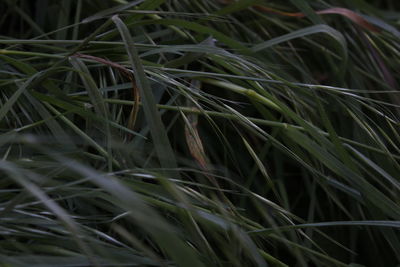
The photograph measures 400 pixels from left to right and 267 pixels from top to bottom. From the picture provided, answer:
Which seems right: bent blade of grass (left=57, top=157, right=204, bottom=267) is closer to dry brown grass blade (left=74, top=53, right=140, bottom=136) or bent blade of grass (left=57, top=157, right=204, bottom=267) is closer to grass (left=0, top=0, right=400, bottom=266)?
grass (left=0, top=0, right=400, bottom=266)

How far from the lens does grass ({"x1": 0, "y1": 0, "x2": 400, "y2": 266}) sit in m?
0.54

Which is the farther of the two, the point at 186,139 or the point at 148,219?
the point at 186,139

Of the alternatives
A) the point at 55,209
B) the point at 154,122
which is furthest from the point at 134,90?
the point at 55,209

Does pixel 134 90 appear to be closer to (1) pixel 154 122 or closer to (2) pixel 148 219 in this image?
(1) pixel 154 122

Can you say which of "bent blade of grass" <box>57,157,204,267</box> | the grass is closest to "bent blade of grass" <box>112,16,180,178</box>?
the grass

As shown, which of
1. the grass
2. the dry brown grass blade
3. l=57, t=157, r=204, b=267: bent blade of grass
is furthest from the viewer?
the dry brown grass blade

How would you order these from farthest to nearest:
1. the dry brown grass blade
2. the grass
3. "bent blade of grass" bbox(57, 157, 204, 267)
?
1. the dry brown grass blade
2. the grass
3. "bent blade of grass" bbox(57, 157, 204, 267)

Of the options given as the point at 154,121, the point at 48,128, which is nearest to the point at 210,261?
the point at 154,121

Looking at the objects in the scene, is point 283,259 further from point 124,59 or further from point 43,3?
point 43,3

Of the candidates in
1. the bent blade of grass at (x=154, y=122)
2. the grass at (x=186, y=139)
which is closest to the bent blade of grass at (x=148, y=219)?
the grass at (x=186, y=139)

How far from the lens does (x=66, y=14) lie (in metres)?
0.87

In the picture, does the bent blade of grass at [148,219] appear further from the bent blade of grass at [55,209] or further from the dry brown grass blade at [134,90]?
the dry brown grass blade at [134,90]

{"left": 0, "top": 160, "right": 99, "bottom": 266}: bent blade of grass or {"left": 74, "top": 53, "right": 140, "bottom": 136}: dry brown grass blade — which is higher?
{"left": 74, "top": 53, "right": 140, "bottom": 136}: dry brown grass blade

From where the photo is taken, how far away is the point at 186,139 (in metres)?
0.68
